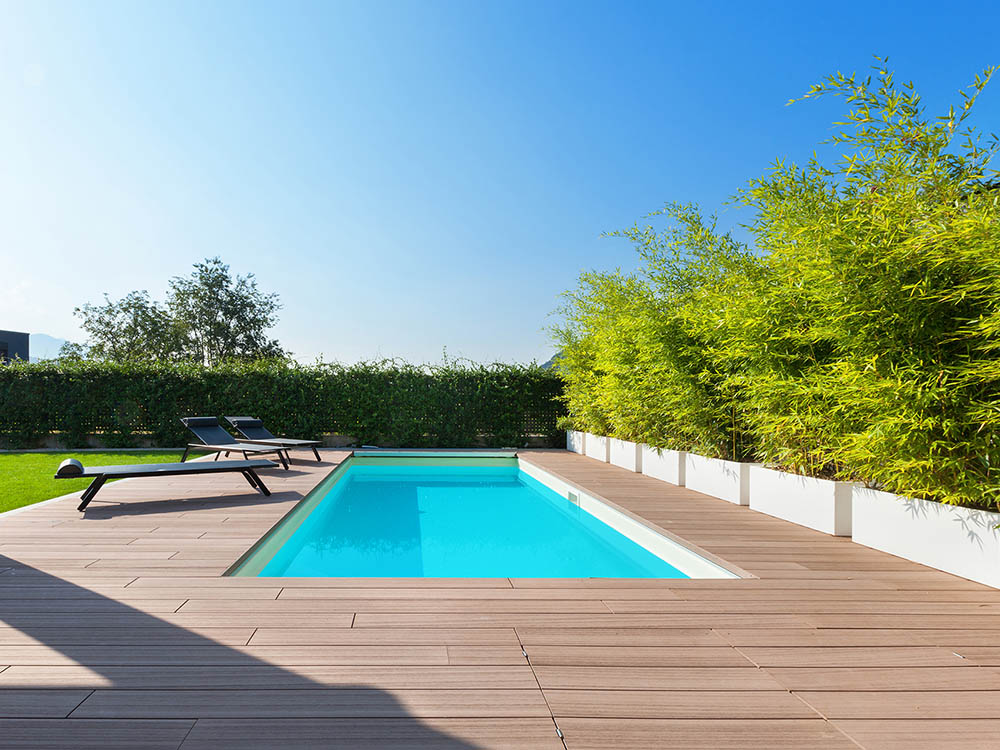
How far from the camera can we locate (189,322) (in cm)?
2636

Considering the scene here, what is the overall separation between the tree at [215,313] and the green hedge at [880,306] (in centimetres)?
2567

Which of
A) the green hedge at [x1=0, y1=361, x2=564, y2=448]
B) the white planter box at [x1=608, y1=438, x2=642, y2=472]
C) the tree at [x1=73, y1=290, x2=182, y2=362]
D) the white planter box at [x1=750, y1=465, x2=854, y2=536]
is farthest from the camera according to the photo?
the tree at [x1=73, y1=290, x2=182, y2=362]

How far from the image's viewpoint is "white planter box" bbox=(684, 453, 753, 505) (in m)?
5.57

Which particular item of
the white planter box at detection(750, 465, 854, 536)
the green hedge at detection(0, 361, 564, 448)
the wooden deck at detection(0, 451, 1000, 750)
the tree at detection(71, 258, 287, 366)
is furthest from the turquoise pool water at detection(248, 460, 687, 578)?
the tree at detection(71, 258, 287, 366)

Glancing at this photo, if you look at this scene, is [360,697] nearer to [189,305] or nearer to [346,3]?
[346,3]

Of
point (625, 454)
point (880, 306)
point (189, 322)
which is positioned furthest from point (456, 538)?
point (189, 322)

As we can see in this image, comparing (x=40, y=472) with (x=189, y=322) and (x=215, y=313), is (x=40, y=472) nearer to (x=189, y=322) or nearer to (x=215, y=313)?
(x=215, y=313)

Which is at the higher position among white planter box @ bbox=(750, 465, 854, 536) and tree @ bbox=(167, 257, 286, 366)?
tree @ bbox=(167, 257, 286, 366)

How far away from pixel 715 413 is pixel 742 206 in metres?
2.26

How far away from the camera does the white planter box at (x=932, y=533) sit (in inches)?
123

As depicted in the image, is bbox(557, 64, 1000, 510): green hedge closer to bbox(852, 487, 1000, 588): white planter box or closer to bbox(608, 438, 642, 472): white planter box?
bbox(852, 487, 1000, 588): white planter box

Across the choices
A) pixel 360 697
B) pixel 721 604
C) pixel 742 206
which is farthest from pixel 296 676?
pixel 742 206

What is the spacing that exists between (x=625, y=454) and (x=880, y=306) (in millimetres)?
5493

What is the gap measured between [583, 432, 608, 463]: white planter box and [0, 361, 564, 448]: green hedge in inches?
67.1
